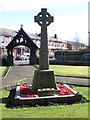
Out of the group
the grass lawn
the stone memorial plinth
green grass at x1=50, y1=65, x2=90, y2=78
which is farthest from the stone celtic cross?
green grass at x1=50, y1=65, x2=90, y2=78

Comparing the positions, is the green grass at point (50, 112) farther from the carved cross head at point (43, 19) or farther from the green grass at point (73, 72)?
the green grass at point (73, 72)

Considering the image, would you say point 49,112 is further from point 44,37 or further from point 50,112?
point 44,37

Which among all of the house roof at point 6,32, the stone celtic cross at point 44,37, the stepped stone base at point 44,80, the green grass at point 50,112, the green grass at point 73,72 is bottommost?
the green grass at point 50,112

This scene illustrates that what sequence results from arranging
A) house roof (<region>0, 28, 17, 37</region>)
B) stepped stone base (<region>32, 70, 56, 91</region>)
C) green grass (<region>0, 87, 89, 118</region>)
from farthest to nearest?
house roof (<region>0, 28, 17, 37</region>) < stepped stone base (<region>32, 70, 56, 91</region>) < green grass (<region>0, 87, 89, 118</region>)

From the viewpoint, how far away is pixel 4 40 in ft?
246

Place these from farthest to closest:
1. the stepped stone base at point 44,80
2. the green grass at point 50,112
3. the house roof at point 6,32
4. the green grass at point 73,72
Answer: the house roof at point 6,32 < the green grass at point 73,72 < the stepped stone base at point 44,80 < the green grass at point 50,112

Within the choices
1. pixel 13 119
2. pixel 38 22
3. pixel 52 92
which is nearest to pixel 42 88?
pixel 52 92

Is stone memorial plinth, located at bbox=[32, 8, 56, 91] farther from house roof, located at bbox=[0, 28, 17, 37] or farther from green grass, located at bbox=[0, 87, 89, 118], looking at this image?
house roof, located at bbox=[0, 28, 17, 37]

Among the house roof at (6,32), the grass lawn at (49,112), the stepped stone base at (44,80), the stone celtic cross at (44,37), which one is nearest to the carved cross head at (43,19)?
the stone celtic cross at (44,37)

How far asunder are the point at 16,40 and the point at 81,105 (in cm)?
3041

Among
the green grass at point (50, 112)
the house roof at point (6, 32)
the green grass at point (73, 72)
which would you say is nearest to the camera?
the green grass at point (50, 112)

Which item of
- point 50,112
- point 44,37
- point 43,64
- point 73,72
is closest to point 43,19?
point 44,37

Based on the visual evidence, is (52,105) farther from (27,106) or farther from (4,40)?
(4,40)

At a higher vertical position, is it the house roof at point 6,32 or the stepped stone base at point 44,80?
the house roof at point 6,32
